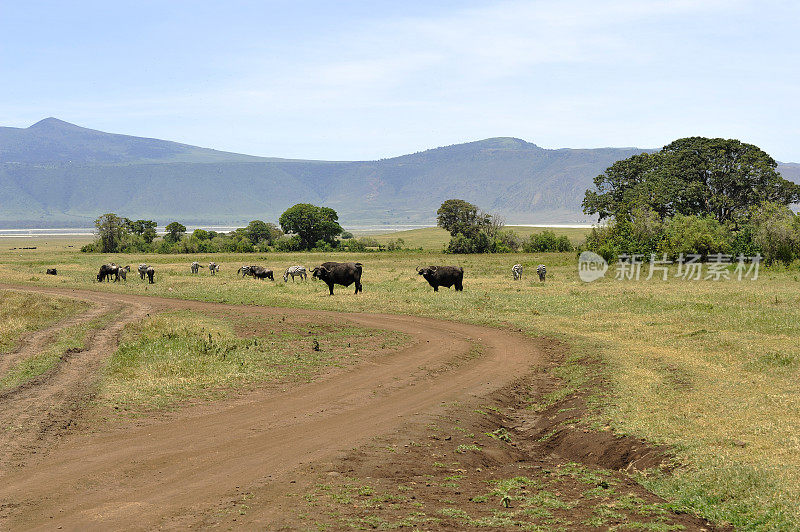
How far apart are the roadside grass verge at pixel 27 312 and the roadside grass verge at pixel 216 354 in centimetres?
450

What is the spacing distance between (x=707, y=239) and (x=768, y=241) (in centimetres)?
500

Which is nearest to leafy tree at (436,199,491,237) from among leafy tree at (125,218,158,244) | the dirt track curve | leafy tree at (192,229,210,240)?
leafy tree at (192,229,210,240)

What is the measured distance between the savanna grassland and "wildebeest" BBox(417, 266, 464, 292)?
117 cm

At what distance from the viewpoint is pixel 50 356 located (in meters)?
23.9

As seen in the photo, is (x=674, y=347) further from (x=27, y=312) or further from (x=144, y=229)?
(x=144, y=229)

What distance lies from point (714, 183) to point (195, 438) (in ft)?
264

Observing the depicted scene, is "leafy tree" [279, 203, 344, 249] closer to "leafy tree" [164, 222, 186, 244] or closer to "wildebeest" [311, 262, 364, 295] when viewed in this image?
"leafy tree" [164, 222, 186, 244]

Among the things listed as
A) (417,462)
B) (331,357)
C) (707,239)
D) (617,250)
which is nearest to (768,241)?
(707,239)

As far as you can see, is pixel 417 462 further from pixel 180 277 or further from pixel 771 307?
pixel 180 277

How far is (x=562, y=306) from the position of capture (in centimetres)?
3719

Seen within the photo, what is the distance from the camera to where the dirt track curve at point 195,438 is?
35.6ft

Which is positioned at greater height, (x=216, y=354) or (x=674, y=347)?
(x=674, y=347)

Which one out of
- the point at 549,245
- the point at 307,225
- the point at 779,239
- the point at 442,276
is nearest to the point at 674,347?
the point at 442,276

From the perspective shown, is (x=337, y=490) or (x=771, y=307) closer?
(x=337, y=490)
